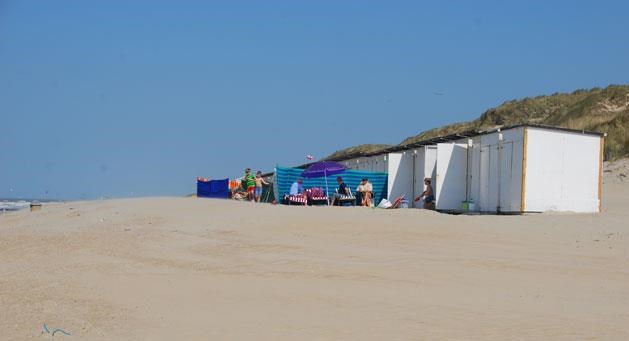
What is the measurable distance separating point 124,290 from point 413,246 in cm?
443

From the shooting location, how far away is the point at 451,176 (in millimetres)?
20031

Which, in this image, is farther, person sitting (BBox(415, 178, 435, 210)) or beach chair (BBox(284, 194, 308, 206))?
beach chair (BBox(284, 194, 308, 206))

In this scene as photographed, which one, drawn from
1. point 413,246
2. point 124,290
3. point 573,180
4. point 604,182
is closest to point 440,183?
point 573,180

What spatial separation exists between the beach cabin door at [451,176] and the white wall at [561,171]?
3.51 meters

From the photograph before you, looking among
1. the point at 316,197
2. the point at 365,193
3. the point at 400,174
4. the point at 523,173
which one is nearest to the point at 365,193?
the point at 365,193

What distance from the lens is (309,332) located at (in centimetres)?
587

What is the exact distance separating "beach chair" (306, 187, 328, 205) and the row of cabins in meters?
3.44

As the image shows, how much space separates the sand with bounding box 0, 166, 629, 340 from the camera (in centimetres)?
609

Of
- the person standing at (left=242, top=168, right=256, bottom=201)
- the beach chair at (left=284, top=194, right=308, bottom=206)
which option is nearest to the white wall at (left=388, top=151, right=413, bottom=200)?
the beach chair at (left=284, top=194, right=308, bottom=206)

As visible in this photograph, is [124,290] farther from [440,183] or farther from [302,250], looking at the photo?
[440,183]

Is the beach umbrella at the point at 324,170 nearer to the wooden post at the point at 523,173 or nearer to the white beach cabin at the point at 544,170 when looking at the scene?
the white beach cabin at the point at 544,170

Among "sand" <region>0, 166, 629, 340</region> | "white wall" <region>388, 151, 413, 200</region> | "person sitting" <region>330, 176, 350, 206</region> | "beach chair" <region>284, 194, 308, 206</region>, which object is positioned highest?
"white wall" <region>388, 151, 413, 200</region>

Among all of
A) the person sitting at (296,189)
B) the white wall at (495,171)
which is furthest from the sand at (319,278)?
the person sitting at (296,189)

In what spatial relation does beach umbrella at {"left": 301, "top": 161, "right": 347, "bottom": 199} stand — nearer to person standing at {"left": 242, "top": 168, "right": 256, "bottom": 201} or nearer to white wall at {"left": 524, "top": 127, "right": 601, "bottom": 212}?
person standing at {"left": 242, "top": 168, "right": 256, "bottom": 201}
